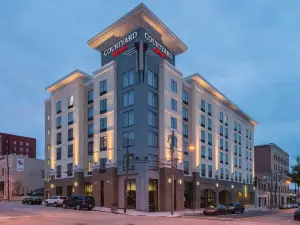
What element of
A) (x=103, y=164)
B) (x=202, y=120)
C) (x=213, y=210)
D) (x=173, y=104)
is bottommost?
(x=213, y=210)

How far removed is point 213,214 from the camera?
48.4 metres

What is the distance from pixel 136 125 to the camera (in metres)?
53.4

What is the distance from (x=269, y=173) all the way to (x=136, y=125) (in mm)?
72369

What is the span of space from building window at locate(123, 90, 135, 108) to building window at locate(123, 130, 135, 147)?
4044mm

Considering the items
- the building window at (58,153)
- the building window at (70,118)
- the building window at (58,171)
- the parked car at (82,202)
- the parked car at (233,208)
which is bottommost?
the parked car at (233,208)

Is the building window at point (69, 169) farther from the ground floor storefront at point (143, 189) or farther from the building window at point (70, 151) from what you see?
the building window at point (70, 151)

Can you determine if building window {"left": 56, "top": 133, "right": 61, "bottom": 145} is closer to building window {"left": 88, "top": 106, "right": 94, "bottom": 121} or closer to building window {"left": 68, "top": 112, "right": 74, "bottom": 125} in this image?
building window {"left": 68, "top": 112, "right": 74, "bottom": 125}

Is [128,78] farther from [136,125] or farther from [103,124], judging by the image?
[103,124]

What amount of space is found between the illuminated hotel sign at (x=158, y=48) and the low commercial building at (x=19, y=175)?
45884 mm

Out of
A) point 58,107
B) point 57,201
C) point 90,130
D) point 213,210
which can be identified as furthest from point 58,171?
point 213,210

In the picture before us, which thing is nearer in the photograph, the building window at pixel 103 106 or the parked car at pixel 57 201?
the parked car at pixel 57 201

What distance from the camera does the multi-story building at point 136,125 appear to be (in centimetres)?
5338

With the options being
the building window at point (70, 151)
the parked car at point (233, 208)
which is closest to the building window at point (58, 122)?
the building window at point (70, 151)

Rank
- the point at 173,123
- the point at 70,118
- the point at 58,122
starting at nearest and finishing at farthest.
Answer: the point at 173,123 < the point at 70,118 < the point at 58,122
